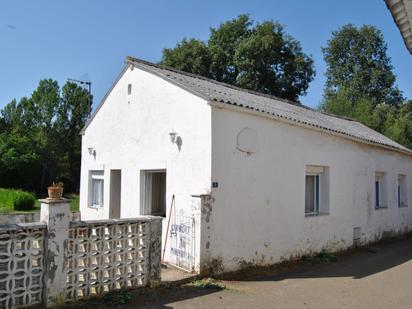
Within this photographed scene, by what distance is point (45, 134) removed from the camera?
1671 inches

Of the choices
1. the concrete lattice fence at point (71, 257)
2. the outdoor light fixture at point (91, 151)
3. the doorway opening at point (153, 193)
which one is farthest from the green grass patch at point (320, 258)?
the outdoor light fixture at point (91, 151)

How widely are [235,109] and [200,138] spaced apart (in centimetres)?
103

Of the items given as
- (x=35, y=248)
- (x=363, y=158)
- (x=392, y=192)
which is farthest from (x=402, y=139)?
(x=35, y=248)

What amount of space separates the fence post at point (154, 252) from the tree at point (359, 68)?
1221 inches

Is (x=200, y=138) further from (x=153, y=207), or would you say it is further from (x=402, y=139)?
(x=402, y=139)

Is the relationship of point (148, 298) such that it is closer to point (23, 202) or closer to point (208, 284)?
point (208, 284)

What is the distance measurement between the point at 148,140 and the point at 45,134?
1419 inches

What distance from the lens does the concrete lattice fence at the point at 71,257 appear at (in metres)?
5.64

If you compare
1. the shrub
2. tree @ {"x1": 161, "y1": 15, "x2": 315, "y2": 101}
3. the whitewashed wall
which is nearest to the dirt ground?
the whitewashed wall

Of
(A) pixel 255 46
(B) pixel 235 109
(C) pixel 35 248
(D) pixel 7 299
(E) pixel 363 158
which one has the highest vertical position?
(A) pixel 255 46

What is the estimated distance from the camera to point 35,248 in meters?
5.91

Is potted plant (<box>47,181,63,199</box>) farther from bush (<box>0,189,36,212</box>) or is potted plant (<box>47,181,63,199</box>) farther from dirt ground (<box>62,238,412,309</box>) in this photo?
bush (<box>0,189,36,212</box>)

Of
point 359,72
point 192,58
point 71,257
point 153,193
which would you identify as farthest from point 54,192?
point 359,72

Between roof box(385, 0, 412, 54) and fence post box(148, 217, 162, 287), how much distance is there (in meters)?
5.05
